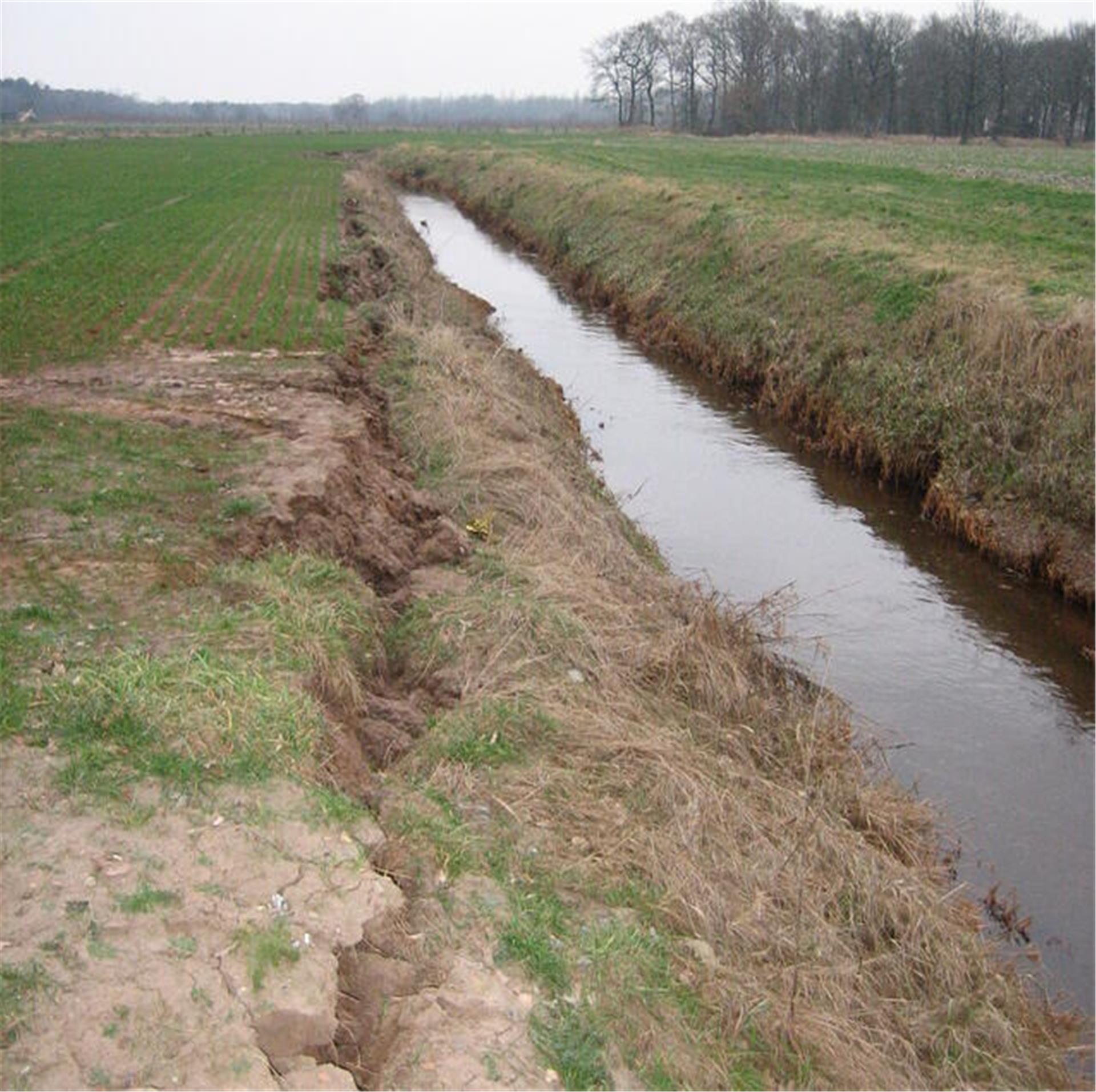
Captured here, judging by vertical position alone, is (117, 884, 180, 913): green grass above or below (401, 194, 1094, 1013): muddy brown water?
above

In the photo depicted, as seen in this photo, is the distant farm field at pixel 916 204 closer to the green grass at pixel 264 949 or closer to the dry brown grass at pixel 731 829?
the dry brown grass at pixel 731 829

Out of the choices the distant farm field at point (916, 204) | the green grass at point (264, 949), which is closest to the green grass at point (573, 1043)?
the green grass at point (264, 949)

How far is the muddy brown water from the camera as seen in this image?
8539mm

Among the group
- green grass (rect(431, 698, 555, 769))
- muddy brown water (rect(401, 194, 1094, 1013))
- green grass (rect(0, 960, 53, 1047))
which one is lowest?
muddy brown water (rect(401, 194, 1094, 1013))

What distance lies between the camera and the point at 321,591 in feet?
29.6

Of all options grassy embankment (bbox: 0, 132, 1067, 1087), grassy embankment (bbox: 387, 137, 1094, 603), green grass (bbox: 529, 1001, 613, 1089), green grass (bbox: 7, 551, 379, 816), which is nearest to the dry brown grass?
grassy embankment (bbox: 0, 132, 1067, 1087)

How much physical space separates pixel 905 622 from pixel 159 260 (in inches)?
770

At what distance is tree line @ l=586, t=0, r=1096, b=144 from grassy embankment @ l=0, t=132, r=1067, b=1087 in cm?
8121

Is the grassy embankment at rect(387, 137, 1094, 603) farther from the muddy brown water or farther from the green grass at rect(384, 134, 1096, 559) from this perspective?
the muddy brown water

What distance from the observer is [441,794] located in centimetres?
691

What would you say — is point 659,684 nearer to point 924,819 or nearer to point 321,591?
point 924,819

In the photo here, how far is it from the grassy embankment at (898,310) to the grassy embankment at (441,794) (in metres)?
5.08

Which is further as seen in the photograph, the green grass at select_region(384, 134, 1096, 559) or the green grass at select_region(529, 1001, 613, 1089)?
the green grass at select_region(384, 134, 1096, 559)

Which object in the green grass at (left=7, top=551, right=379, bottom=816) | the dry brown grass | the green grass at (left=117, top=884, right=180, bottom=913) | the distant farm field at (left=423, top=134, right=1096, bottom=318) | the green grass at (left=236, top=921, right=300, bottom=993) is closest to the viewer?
the green grass at (left=236, top=921, right=300, bottom=993)
